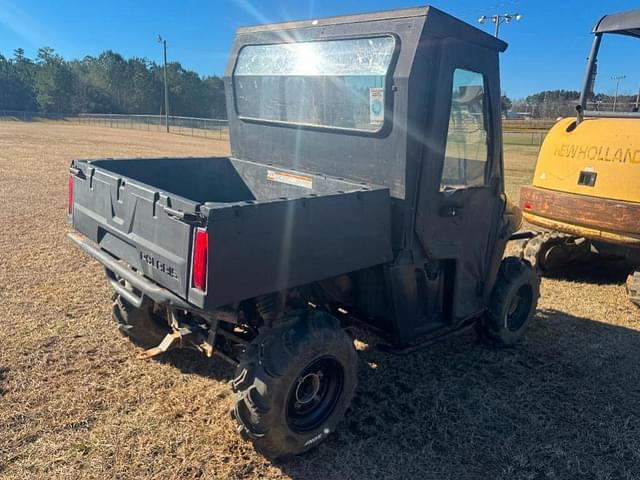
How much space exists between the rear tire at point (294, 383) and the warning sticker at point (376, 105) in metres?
1.32

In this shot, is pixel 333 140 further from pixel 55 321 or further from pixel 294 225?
pixel 55 321

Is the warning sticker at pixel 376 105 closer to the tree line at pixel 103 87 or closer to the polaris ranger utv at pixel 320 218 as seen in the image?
the polaris ranger utv at pixel 320 218

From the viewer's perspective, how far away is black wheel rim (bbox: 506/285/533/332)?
16.1ft

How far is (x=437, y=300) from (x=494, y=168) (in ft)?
3.60

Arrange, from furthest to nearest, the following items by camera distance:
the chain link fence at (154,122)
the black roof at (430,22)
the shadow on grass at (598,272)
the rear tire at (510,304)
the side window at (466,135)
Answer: the chain link fence at (154,122), the shadow on grass at (598,272), the rear tire at (510,304), the side window at (466,135), the black roof at (430,22)

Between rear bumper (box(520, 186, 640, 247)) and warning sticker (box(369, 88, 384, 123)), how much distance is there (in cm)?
331

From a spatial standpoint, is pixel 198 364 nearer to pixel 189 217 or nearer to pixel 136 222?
pixel 136 222

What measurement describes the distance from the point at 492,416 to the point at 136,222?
8.84 feet

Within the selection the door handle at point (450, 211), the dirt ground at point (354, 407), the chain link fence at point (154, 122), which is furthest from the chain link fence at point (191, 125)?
the door handle at point (450, 211)

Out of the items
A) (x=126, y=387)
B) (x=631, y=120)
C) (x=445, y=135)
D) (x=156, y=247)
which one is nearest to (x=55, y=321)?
(x=126, y=387)

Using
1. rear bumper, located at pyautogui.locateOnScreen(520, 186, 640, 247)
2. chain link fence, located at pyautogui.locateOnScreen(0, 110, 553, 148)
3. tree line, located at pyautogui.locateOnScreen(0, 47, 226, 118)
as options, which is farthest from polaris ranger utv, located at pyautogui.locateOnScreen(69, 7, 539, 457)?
Result: tree line, located at pyautogui.locateOnScreen(0, 47, 226, 118)

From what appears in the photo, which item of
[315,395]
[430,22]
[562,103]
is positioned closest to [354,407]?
[315,395]

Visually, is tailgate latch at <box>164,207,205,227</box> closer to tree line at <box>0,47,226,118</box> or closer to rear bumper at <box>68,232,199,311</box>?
rear bumper at <box>68,232,199,311</box>

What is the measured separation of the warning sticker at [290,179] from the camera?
3982 mm
